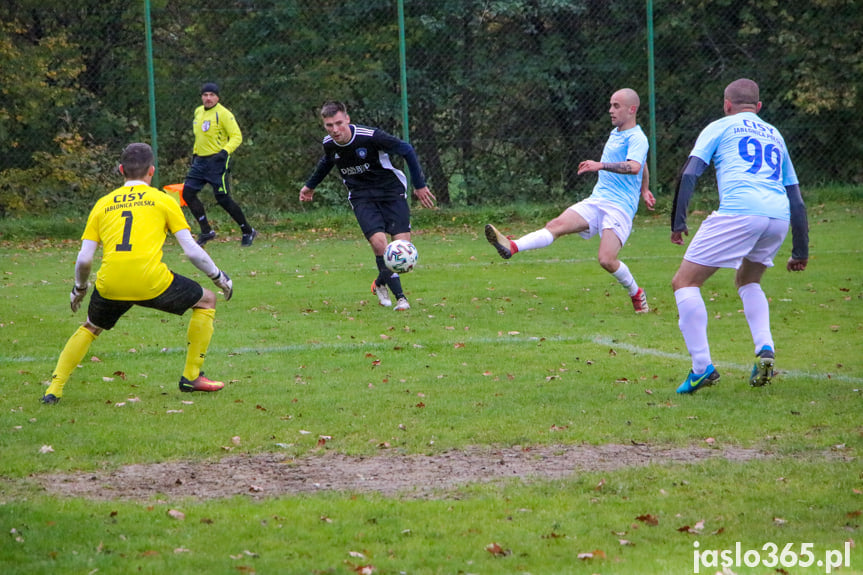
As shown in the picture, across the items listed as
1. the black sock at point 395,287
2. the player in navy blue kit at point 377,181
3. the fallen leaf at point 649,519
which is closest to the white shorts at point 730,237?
the fallen leaf at point 649,519

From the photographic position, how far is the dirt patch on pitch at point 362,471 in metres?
5.39

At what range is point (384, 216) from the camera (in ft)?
37.7

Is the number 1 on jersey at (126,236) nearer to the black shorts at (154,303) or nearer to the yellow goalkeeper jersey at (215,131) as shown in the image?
the black shorts at (154,303)

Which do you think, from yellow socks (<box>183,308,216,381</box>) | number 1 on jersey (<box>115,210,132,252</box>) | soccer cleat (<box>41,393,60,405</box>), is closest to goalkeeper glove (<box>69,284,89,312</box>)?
number 1 on jersey (<box>115,210,132,252</box>)

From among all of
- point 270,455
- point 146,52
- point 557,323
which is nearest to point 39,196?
point 146,52

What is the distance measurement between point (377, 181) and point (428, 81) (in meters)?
8.94

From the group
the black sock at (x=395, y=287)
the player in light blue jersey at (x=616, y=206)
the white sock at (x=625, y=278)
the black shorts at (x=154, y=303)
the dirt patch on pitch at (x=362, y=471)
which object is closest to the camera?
the dirt patch on pitch at (x=362, y=471)

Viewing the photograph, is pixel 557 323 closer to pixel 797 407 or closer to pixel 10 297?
pixel 797 407

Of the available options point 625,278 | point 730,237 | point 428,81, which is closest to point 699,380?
point 730,237

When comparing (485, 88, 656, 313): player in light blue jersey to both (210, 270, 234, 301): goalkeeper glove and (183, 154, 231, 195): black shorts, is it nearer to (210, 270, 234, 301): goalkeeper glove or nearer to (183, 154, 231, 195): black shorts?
(210, 270, 234, 301): goalkeeper glove

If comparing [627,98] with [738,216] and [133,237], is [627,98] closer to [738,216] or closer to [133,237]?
[738,216]

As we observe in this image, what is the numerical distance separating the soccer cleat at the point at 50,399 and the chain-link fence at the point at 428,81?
12.5 m

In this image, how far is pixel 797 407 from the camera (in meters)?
6.89

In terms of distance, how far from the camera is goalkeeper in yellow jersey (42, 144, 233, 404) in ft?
23.4
